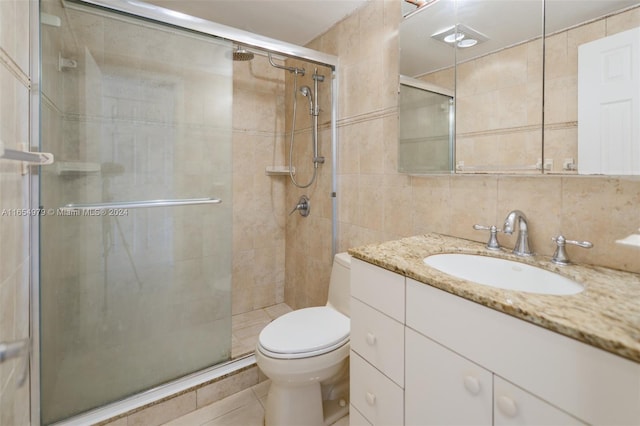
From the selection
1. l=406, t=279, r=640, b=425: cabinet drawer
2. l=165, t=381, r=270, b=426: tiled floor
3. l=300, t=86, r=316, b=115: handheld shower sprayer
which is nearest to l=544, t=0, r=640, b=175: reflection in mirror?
l=406, t=279, r=640, b=425: cabinet drawer

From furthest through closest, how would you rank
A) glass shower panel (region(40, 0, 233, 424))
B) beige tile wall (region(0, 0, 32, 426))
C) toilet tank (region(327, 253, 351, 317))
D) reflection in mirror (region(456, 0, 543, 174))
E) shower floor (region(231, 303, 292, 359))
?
shower floor (region(231, 303, 292, 359))
toilet tank (region(327, 253, 351, 317))
glass shower panel (region(40, 0, 233, 424))
reflection in mirror (region(456, 0, 543, 174))
beige tile wall (region(0, 0, 32, 426))

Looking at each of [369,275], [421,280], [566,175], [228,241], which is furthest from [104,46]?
[566,175]

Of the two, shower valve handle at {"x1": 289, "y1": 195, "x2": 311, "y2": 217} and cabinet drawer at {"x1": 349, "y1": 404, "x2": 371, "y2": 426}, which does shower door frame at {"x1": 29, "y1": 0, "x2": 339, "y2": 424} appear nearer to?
cabinet drawer at {"x1": 349, "y1": 404, "x2": 371, "y2": 426}

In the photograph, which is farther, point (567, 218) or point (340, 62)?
point (340, 62)

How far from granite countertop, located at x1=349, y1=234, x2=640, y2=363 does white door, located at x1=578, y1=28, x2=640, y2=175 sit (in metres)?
0.32

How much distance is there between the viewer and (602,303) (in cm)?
70

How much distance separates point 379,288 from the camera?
1053 mm

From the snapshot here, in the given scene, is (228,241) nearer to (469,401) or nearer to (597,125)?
(469,401)

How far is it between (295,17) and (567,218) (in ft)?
6.03

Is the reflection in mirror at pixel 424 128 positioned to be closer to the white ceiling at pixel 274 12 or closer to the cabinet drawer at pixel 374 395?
the white ceiling at pixel 274 12

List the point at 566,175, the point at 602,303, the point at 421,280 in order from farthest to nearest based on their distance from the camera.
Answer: the point at 566,175, the point at 421,280, the point at 602,303

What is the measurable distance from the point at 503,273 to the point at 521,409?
1.68 feet

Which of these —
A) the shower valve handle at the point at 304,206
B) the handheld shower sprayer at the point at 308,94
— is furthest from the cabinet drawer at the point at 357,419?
the handheld shower sprayer at the point at 308,94

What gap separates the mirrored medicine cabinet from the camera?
0.91 meters
